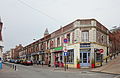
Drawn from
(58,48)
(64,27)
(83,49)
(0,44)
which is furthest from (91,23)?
(0,44)

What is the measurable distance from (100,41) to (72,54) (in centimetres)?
602

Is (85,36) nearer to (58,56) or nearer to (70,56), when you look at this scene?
(70,56)

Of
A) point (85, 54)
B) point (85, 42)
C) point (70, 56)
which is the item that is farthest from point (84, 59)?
point (70, 56)

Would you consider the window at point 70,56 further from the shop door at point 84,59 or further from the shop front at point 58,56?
the shop front at point 58,56

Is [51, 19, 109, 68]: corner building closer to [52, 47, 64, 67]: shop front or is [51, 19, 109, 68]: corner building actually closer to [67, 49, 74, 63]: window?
[67, 49, 74, 63]: window

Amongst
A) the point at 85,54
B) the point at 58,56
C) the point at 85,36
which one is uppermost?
the point at 85,36

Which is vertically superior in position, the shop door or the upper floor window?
the upper floor window

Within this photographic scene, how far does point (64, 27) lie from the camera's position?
139 feet

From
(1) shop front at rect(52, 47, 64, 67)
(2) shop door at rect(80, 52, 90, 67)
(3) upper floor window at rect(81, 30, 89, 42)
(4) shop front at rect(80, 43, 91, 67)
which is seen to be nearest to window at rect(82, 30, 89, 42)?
(3) upper floor window at rect(81, 30, 89, 42)

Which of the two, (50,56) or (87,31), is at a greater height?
(87,31)

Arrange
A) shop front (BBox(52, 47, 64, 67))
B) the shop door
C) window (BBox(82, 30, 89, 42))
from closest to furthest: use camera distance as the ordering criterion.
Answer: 1. the shop door
2. window (BBox(82, 30, 89, 42))
3. shop front (BBox(52, 47, 64, 67))

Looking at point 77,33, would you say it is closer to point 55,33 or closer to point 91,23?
point 91,23

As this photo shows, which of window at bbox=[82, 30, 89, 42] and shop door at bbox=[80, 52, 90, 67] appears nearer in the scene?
shop door at bbox=[80, 52, 90, 67]

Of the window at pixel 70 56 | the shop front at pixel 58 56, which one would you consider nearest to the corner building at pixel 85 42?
the window at pixel 70 56
